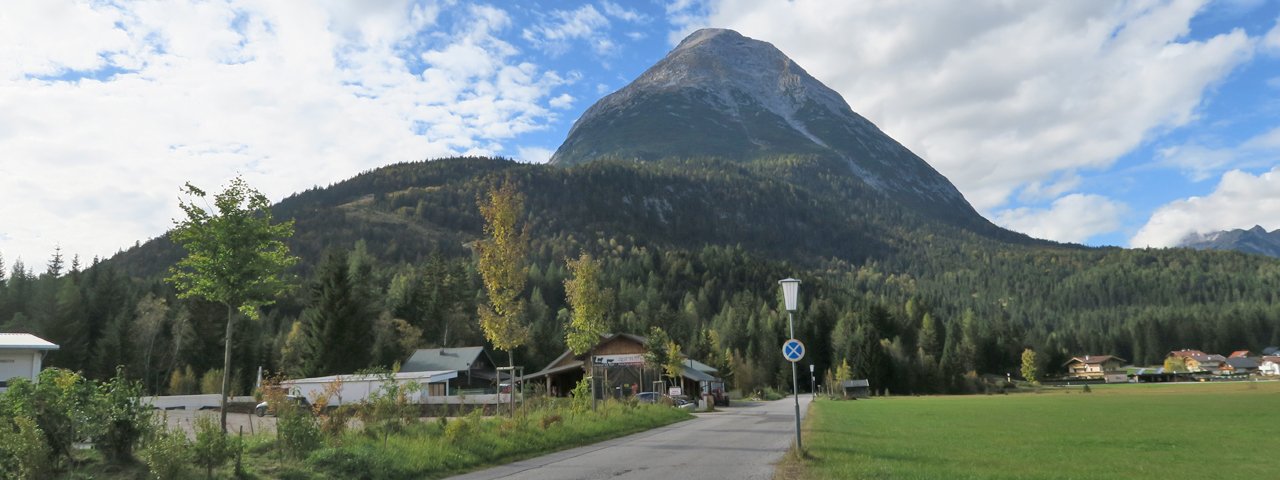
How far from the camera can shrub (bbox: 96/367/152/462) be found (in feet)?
38.2

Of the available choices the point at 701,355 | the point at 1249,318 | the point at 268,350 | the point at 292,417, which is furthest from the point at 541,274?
the point at 1249,318

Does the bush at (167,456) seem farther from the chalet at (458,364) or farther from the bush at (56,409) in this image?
the chalet at (458,364)

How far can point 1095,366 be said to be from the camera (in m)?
157

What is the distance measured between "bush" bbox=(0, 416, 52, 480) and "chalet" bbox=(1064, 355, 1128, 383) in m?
173

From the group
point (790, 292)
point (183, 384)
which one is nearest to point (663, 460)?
point (790, 292)

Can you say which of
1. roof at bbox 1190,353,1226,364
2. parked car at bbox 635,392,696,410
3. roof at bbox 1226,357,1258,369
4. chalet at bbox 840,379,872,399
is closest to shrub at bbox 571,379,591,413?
parked car at bbox 635,392,696,410

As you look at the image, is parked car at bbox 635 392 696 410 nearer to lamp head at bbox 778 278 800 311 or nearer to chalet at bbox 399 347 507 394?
chalet at bbox 399 347 507 394

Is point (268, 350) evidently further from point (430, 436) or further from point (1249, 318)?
point (1249, 318)

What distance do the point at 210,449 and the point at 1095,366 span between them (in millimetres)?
180988

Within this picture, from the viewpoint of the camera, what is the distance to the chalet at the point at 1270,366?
457 ft

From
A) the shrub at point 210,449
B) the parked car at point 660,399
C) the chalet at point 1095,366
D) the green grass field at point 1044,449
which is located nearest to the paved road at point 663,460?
the green grass field at point 1044,449

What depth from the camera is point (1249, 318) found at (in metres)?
164

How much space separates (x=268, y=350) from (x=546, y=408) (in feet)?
172

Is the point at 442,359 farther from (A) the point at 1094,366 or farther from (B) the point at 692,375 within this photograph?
(A) the point at 1094,366
